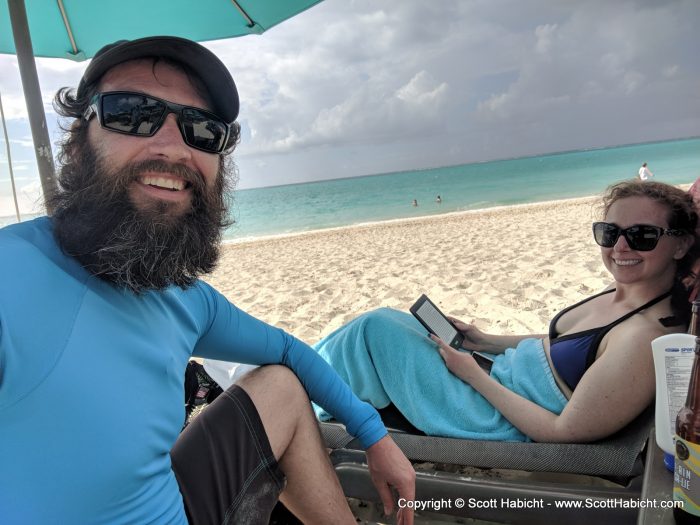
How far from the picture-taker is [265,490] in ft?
4.38

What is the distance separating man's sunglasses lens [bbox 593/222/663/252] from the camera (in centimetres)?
183

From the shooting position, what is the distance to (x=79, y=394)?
86 centimetres

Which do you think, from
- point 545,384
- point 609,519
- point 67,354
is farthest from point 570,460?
point 67,354

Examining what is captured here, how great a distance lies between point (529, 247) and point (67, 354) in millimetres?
7434

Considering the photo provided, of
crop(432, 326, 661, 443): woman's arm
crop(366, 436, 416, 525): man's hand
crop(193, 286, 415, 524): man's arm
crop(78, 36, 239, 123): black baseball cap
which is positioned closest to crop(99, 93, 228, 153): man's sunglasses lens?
crop(78, 36, 239, 123): black baseball cap

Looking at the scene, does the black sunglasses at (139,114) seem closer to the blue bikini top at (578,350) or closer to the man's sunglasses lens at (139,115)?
the man's sunglasses lens at (139,115)

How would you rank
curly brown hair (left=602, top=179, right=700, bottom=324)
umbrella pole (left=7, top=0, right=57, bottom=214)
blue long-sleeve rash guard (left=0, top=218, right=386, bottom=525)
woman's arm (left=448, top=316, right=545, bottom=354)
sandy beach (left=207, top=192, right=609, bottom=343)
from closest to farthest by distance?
blue long-sleeve rash guard (left=0, top=218, right=386, bottom=525) < curly brown hair (left=602, top=179, right=700, bottom=324) < umbrella pole (left=7, top=0, right=57, bottom=214) < woman's arm (left=448, top=316, right=545, bottom=354) < sandy beach (left=207, top=192, right=609, bottom=343)

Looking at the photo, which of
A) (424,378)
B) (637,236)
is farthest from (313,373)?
(637,236)

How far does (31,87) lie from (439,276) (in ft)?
15.9

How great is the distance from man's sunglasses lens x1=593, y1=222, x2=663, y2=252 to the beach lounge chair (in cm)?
67

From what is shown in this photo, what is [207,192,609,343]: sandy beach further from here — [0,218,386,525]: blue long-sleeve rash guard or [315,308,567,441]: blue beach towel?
[0,218,386,525]: blue long-sleeve rash guard

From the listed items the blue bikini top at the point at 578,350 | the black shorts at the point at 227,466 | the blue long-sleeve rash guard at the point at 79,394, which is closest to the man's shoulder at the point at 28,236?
the blue long-sleeve rash guard at the point at 79,394

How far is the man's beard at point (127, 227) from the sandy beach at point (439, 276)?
218 cm

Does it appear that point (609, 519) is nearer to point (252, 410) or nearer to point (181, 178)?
point (252, 410)
